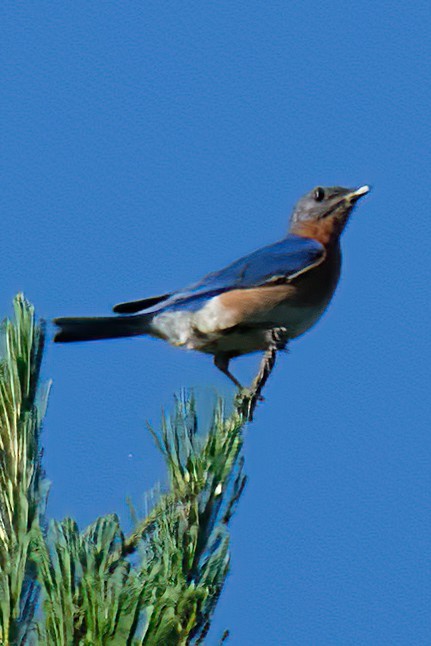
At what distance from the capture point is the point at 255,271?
6.47 meters

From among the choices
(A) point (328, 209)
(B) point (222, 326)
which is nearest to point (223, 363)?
(B) point (222, 326)

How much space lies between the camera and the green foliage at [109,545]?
2.30m

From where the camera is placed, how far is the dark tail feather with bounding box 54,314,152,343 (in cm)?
587

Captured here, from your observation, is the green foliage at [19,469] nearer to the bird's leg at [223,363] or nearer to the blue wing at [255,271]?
the bird's leg at [223,363]

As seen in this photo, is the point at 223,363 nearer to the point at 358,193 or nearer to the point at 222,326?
the point at 222,326

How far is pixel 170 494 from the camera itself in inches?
114

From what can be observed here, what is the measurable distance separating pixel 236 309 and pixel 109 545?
3411 mm

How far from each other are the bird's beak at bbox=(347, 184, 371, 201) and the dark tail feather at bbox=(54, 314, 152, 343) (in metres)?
1.70

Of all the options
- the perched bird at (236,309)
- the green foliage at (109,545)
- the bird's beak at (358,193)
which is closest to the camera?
the green foliage at (109,545)

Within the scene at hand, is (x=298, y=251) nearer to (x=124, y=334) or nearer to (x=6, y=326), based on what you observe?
(x=124, y=334)

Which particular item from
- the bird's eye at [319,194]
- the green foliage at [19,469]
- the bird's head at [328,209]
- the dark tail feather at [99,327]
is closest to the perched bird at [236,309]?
the dark tail feather at [99,327]

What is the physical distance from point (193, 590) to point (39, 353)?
853 millimetres

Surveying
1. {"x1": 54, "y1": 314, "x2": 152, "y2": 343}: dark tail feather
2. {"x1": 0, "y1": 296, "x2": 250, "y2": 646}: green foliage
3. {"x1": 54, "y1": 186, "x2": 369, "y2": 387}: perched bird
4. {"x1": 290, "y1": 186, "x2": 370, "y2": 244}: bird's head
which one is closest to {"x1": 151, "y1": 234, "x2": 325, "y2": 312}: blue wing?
{"x1": 54, "y1": 186, "x2": 369, "y2": 387}: perched bird

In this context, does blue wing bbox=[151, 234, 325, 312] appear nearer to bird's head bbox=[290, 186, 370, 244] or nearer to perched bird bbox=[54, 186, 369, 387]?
perched bird bbox=[54, 186, 369, 387]
